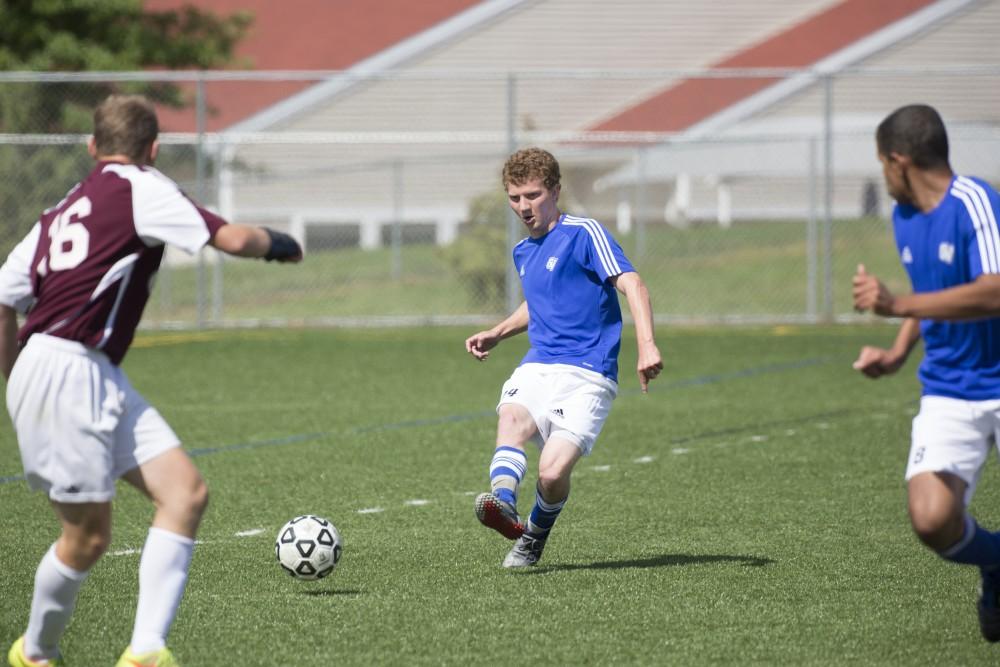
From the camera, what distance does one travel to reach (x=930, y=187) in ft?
15.5

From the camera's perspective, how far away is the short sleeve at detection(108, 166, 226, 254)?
14.0 ft

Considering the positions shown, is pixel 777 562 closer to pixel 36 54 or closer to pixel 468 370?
pixel 468 370

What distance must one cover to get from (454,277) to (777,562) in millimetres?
13691

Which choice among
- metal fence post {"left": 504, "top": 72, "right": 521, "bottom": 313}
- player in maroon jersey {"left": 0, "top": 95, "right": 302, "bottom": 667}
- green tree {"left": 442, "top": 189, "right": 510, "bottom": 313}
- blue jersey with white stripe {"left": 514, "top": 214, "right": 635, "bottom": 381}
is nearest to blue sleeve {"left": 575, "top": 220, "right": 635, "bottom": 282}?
blue jersey with white stripe {"left": 514, "top": 214, "right": 635, "bottom": 381}

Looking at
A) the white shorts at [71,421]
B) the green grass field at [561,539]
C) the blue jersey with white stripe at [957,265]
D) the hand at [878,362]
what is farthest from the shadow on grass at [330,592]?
the blue jersey with white stripe at [957,265]

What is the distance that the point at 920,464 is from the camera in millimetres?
4750

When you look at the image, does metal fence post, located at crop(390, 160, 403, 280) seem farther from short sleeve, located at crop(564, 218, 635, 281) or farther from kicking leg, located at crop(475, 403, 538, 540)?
kicking leg, located at crop(475, 403, 538, 540)

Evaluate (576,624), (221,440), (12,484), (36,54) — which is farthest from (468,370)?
(36,54)

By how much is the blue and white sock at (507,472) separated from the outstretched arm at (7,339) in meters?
2.06

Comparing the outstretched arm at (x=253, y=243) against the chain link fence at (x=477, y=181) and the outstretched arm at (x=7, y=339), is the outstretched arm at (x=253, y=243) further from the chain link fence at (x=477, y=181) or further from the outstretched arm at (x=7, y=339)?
the chain link fence at (x=477, y=181)

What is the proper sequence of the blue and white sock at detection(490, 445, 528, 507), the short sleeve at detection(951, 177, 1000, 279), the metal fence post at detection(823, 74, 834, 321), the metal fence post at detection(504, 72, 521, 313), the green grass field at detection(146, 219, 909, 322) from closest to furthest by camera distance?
the short sleeve at detection(951, 177, 1000, 279)
the blue and white sock at detection(490, 445, 528, 507)
the metal fence post at detection(823, 74, 834, 321)
the metal fence post at detection(504, 72, 521, 313)
the green grass field at detection(146, 219, 909, 322)

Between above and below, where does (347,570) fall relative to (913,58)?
below

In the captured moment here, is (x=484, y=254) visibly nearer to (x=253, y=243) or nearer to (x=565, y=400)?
(x=565, y=400)

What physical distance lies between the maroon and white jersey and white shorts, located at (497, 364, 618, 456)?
221 cm
